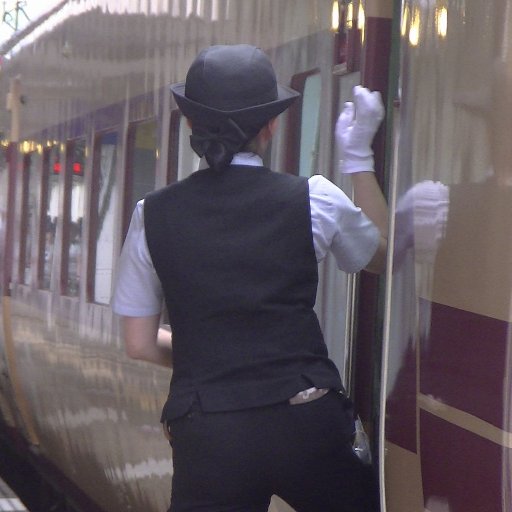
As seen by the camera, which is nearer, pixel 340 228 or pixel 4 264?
pixel 340 228

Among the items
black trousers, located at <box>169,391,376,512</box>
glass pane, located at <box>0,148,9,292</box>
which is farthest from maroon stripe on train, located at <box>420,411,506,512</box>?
glass pane, located at <box>0,148,9,292</box>

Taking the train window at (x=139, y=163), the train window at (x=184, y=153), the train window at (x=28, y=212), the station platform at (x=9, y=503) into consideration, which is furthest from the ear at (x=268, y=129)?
the train window at (x=28, y=212)

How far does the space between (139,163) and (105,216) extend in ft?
1.93

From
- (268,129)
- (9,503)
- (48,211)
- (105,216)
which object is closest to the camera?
(268,129)

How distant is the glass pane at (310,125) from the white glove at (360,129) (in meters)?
0.43

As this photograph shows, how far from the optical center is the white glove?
99.8 inches

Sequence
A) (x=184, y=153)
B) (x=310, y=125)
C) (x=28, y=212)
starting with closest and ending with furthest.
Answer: (x=310, y=125)
(x=184, y=153)
(x=28, y=212)

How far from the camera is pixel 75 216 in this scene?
234 inches

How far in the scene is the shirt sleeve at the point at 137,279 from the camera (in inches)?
98.9

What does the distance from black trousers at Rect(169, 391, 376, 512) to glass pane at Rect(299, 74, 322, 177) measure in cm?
77

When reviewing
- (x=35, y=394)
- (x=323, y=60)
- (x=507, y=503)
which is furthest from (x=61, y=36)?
(x=507, y=503)

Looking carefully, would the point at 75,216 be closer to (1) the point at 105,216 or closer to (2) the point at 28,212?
(1) the point at 105,216

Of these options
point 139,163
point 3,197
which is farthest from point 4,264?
point 139,163

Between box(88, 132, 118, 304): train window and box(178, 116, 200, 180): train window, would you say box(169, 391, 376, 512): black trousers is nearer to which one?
box(178, 116, 200, 180): train window
